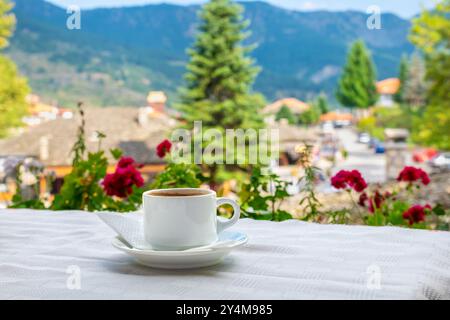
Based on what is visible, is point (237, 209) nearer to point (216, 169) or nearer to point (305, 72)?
point (216, 169)

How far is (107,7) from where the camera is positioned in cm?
3175

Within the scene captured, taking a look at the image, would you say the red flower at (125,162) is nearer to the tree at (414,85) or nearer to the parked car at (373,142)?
the parked car at (373,142)

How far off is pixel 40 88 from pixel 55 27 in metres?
6.79

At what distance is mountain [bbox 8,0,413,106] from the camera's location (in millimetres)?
20516

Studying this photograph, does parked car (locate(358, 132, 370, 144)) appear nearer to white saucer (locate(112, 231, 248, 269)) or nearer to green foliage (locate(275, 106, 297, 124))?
green foliage (locate(275, 106, 297, 124))

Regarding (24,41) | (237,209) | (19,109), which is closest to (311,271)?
(237,209)

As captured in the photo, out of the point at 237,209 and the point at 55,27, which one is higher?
the point at 55,27

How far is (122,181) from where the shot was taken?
1.33 meters

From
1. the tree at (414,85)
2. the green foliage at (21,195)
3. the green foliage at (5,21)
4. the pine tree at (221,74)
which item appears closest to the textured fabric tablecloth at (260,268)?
the green foliage at (21,195)

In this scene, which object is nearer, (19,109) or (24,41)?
(19,109)

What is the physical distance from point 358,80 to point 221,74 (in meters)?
10.5

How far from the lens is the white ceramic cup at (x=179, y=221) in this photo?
1.66 feet

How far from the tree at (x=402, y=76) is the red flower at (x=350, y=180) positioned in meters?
23.8
